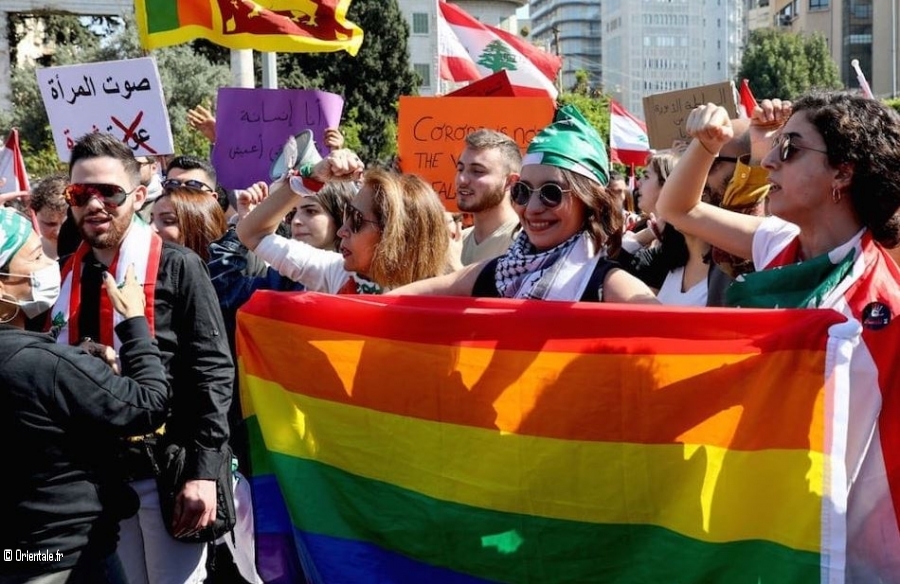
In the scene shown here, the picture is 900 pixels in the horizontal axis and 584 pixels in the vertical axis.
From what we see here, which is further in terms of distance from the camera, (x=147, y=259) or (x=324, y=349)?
(x=147, y=259)

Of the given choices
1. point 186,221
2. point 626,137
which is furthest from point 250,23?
point 626,137

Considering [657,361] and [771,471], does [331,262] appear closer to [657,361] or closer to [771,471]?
[657,361]

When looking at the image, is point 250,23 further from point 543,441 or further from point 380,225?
point 543,441

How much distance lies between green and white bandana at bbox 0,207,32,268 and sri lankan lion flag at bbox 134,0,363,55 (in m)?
3.77

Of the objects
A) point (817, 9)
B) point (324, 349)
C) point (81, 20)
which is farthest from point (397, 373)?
point (817, 9)

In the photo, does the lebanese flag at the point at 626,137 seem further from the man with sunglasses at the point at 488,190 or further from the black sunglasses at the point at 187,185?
the black sunglasses at the point at 187,185

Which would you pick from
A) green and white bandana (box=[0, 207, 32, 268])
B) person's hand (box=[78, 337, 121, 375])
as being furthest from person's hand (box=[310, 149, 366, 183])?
green and white bandana (box=[0, 207, 32, 268])

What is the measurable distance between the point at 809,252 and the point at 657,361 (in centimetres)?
47

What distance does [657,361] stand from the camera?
254 centimetres

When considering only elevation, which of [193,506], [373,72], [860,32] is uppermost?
[860,32]

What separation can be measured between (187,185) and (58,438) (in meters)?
2.56

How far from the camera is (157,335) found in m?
3.27

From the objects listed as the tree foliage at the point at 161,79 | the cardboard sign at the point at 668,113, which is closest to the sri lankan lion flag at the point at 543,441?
the cardboard sign at the point at 668,113

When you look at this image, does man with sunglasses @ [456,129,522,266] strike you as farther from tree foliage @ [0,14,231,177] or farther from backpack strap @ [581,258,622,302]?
tree foliage @ [0,14,231,177]
